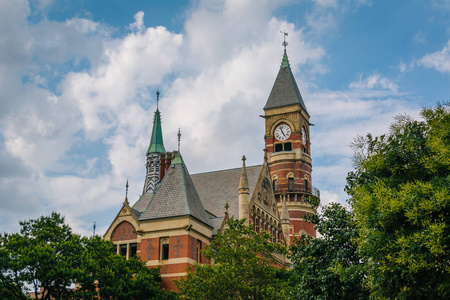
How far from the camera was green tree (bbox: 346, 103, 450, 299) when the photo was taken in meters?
17.9

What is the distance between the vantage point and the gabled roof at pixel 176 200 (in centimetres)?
3847

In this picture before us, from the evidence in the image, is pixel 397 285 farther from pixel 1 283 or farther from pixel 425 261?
pixel 1 283

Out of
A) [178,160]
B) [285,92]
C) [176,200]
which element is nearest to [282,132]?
[285,92]

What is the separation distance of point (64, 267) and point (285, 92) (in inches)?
1855

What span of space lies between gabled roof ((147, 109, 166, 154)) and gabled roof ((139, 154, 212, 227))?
2778cm

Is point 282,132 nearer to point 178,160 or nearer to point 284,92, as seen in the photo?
point 284,92

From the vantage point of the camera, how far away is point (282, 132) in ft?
225

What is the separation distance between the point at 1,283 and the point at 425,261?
21723 mm

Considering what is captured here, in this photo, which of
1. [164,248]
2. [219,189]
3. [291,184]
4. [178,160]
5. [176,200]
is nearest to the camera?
[164,248]

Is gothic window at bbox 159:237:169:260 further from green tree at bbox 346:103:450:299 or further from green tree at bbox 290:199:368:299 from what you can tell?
green tree at bbox 346:103:450:299

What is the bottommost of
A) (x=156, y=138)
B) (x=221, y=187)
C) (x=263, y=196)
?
(x=263, y=196)

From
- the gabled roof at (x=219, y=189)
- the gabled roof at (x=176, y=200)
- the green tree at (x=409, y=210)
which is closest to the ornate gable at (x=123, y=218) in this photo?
the gabled roof at (x=176, y=200)

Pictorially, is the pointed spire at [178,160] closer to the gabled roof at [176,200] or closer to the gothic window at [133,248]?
the gabled roof at [176,200]

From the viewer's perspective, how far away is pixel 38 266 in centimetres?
2875
